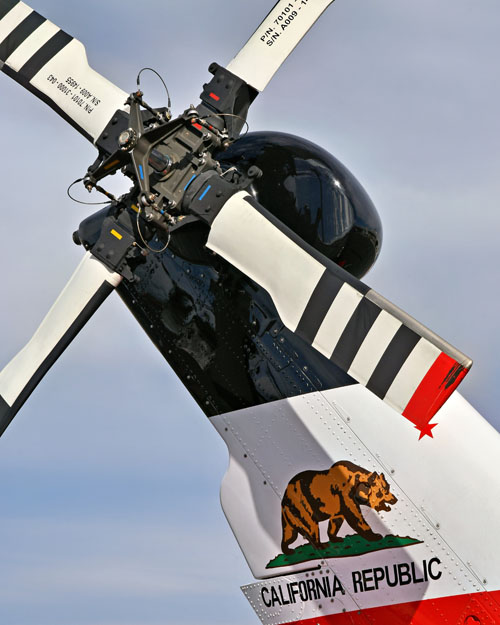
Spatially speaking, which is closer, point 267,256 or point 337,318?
point 337,318

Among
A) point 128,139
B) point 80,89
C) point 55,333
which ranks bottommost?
point 55,333

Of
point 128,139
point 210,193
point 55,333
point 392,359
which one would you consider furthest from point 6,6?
point 392,359

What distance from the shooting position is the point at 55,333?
28.1 feet

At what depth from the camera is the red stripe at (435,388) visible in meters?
5.70

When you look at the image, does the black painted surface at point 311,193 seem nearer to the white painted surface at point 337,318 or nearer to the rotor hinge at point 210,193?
the rotor hinge at point 210,193

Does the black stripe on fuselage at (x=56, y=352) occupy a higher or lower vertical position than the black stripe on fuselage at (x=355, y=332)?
lower

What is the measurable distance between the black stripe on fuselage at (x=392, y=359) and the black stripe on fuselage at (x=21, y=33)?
→ 5105 mm

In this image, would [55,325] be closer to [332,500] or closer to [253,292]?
[253,292]

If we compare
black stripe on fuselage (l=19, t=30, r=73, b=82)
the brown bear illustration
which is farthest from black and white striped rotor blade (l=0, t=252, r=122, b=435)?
the brown bear illustration

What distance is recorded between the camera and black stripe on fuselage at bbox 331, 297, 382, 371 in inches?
243

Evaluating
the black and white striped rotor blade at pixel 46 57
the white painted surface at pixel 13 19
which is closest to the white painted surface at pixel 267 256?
the black and white striped rotor blade at pixel 46 57

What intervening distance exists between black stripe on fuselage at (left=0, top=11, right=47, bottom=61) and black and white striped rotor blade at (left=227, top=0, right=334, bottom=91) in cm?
195

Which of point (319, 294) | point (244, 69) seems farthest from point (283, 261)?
point (244, 69)

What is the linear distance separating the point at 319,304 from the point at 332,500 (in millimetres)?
2466
